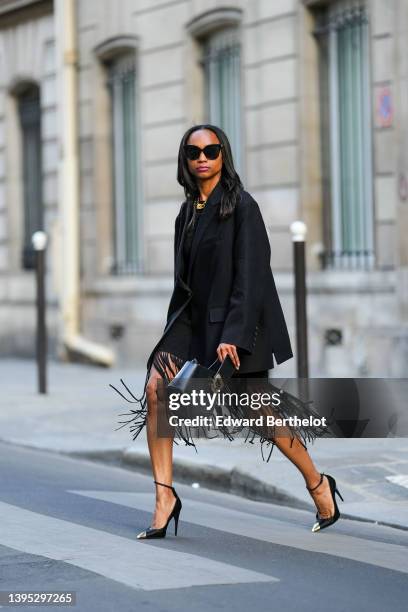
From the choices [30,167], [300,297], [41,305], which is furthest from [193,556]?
[30,167]

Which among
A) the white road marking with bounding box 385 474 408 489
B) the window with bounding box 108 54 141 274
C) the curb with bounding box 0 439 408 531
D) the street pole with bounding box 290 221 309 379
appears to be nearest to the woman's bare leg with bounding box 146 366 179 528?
the curb with bounding box 0 439 408 531

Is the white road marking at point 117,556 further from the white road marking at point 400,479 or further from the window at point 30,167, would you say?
the window at point 30,167

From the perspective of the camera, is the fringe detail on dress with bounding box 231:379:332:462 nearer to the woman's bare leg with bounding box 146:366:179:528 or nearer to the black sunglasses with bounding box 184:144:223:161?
the woman's bare leg with bounding box 146:366:179:528

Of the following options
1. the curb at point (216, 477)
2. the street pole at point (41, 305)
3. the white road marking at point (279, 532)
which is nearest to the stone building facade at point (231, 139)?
the street pole at point (41, 305)

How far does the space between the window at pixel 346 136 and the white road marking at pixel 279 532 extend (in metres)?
7.06

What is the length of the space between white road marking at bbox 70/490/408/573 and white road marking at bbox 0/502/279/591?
53cm

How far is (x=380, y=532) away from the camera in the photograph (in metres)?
7.23

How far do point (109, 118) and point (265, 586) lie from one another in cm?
1349

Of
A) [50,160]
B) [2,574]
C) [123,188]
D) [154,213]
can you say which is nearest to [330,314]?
[154,213]

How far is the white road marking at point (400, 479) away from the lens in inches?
324

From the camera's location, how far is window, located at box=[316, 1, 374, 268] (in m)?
14.9

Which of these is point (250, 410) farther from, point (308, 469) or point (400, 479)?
point (400, 479)

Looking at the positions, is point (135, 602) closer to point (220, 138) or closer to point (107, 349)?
point (220, 138)

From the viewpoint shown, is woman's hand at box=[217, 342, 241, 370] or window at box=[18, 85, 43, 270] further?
window at box=[18, 85, 43, 270]
